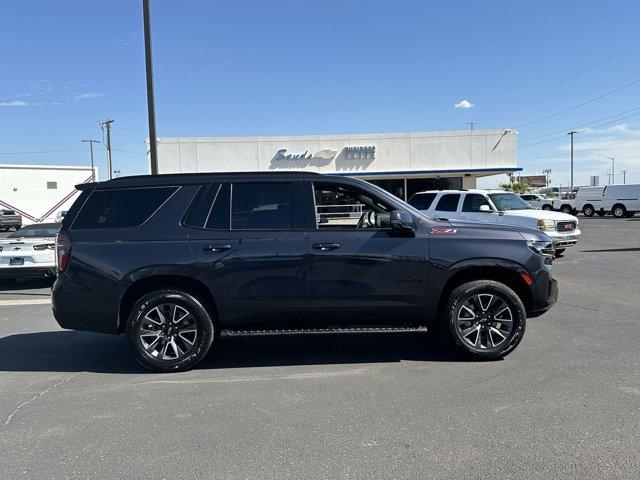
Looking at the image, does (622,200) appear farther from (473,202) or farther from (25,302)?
(25,302)

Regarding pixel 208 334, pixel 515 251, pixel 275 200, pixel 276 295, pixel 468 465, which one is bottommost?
pixel 468 465

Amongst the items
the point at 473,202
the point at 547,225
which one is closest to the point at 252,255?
the point at 547,225

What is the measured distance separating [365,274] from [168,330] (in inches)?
81.1

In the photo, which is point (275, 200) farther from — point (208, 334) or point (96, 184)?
point (96, 184)

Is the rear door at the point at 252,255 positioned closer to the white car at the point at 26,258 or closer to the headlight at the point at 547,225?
the white car at the point at 26,258

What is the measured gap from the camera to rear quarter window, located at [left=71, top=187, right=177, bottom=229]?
534cm

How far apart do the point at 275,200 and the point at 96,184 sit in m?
1.90

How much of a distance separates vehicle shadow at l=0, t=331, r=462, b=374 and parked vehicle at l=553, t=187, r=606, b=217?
3504 centimetres

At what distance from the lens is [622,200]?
3459cm

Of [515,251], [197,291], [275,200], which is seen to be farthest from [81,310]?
[515,251]

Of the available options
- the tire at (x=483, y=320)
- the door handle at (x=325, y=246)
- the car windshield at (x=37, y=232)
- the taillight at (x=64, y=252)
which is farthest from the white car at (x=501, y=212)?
the taillight at (x=64, y=252)

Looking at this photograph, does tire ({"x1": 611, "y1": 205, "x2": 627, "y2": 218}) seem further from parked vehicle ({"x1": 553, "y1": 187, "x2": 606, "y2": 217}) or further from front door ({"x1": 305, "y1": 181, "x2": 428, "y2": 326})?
front door ({"x1": 305, "y1": 181, "x2": 428, "y2": 326})

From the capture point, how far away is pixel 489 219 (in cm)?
1388

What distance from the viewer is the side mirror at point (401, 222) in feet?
16.8
